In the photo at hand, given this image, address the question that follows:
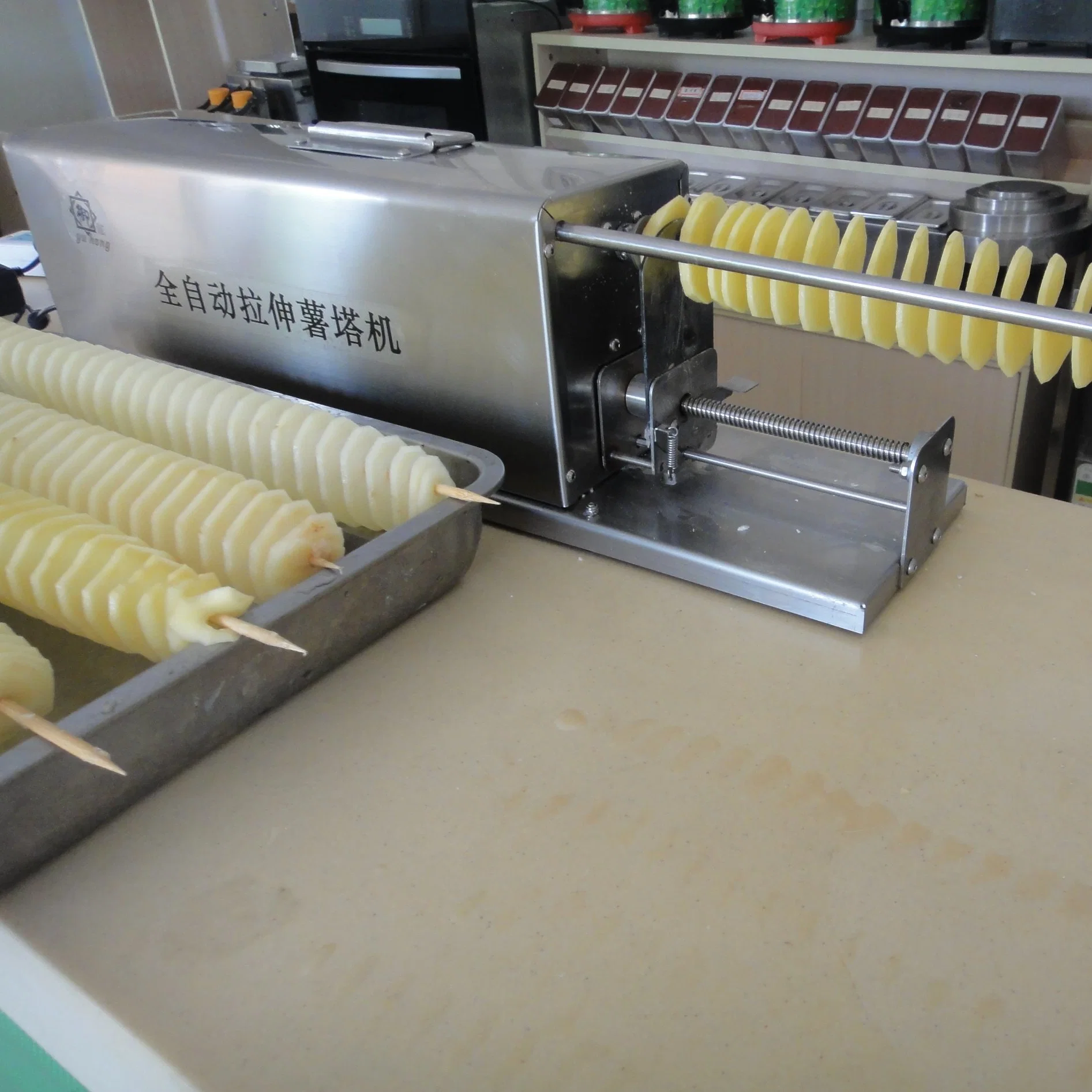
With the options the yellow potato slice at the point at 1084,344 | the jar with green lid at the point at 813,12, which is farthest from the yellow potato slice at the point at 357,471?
the jar with green lid at the point at 813,12

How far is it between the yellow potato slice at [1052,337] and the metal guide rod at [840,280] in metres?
0.04

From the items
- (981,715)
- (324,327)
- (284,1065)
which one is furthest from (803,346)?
(284,1065)

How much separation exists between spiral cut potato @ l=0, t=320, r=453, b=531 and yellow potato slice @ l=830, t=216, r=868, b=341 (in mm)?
341

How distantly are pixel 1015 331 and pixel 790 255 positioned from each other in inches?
7.4

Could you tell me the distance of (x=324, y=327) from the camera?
1.03m

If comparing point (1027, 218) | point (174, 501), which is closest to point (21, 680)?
point (174, 501)

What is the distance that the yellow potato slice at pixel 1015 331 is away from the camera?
2.29ft

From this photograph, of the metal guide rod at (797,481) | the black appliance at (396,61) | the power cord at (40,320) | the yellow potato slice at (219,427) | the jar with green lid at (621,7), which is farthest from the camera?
the black appliance at (396,61)

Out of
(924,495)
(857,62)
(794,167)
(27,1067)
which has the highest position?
(857,62)

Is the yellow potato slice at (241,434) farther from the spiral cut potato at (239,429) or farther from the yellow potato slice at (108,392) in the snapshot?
the yellow potato slice at (108,392)

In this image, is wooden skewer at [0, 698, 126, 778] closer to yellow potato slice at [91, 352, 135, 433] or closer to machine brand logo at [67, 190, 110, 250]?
yellow potato slice at [91, 352, 135, 433]

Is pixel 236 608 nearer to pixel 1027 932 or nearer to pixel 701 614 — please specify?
pixel 701 614

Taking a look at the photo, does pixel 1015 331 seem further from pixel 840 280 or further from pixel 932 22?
pixel 932 22

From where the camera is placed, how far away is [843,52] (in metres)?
2.03
